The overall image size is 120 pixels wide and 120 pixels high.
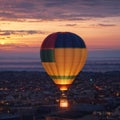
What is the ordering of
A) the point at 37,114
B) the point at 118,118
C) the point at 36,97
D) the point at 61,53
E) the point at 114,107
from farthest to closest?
the point at 36,97
the point at 114,107
the point at 37,114
the point at 118,118
the point at 61,53

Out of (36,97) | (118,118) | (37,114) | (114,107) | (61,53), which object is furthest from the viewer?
(36,97)

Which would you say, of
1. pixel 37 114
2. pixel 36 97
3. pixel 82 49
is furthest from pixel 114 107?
pixel 82 49

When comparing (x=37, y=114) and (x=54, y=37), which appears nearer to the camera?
(x=54, y=37)

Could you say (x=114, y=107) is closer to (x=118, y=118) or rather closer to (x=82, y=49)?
(x=118, y=118)

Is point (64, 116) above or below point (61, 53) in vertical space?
below
